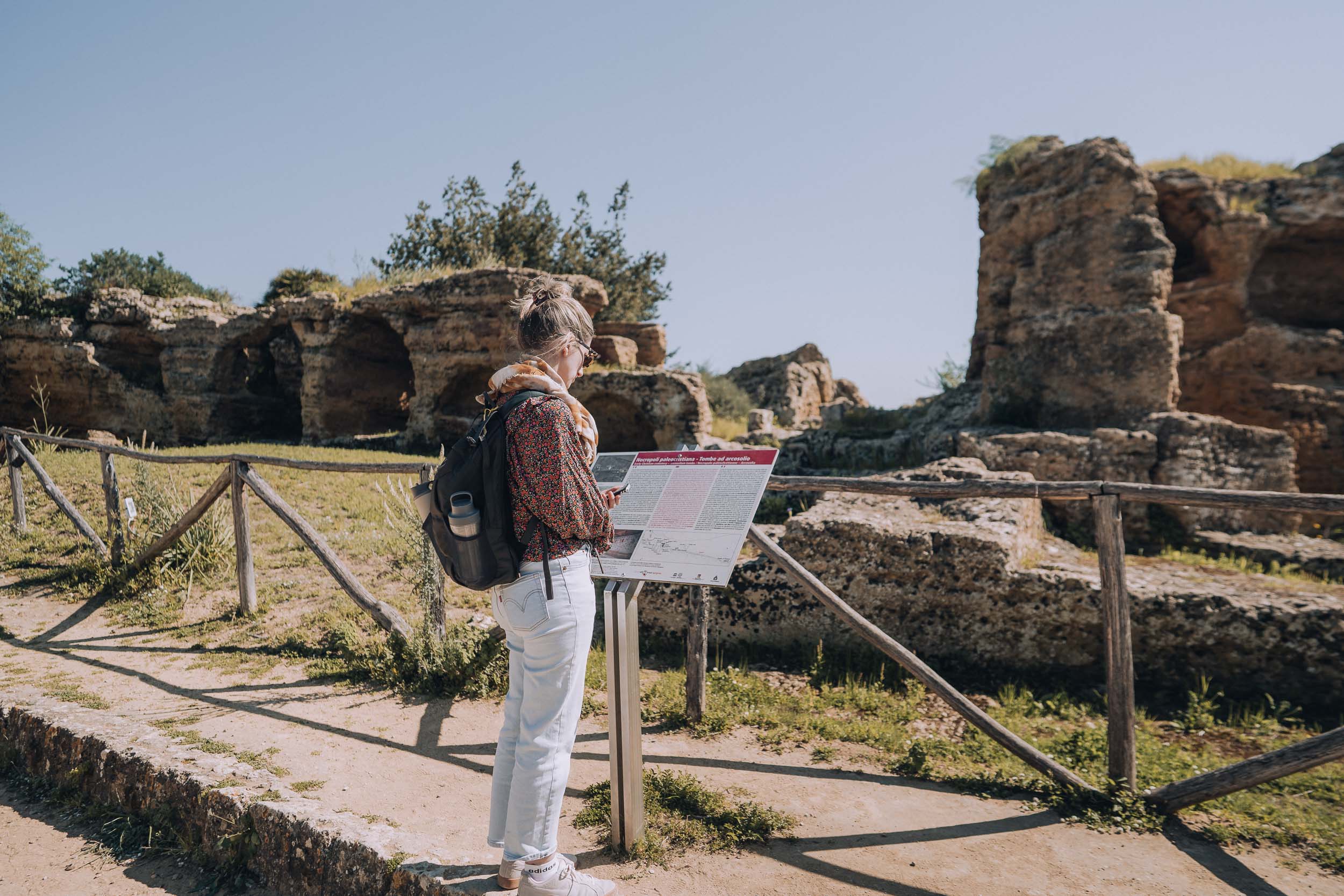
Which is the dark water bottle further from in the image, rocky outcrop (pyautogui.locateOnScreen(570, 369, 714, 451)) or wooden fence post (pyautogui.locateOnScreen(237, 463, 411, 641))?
rocky outcrop (pyautogui.locateOnScreen(570, 369, 714, 451))

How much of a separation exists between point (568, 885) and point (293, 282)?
20.3 m

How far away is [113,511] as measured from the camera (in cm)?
713

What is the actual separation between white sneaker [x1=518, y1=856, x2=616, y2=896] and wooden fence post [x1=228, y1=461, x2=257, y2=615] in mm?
4736

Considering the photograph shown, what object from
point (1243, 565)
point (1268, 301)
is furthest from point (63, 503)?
point (1268, 301)

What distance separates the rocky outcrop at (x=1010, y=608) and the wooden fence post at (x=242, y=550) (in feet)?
11.0

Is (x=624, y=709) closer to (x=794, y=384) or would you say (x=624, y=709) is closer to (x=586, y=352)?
(x=586, y=352)

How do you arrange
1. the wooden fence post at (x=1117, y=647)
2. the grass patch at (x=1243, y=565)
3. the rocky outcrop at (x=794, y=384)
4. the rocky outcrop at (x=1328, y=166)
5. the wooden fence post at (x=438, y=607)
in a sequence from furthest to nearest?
the rocky outcrop at (x=794, y=384), the rocky outcrop at (x=1328, y=166), the grass patch at (x=1243, y=565), the wooden fence post at (x=438, y=607), the wooden fence post at (x=1117, y=647)

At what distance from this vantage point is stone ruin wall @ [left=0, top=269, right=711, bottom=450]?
15.5 meters

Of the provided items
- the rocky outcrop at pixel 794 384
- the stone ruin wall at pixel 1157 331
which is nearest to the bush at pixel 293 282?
the rocky outcrop at pixel 794 384

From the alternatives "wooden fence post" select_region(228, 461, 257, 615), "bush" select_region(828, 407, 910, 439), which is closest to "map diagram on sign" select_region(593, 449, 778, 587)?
"wooden fence post" select_region(228, 461, 257, 615)

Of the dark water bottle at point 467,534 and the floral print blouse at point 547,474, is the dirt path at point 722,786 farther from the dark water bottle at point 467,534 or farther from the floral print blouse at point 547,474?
the floral print blouse at point 547,474

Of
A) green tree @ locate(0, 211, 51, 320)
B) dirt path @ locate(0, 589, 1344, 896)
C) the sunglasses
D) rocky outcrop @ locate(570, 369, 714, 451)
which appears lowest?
dirt path @ locate(0, 589, 1344, 896)

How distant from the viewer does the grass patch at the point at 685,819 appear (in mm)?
2926

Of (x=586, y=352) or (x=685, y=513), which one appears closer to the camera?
(x=586, y=352)
